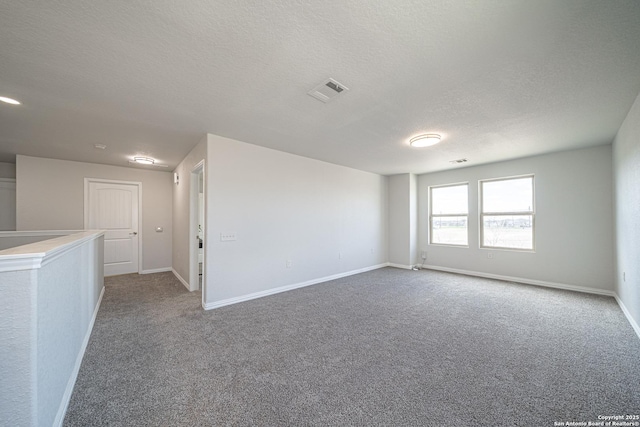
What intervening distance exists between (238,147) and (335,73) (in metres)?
2.23

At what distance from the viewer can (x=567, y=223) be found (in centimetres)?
431

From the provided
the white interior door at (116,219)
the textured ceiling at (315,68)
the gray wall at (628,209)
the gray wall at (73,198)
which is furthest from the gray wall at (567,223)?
the white interior door at (116,219)

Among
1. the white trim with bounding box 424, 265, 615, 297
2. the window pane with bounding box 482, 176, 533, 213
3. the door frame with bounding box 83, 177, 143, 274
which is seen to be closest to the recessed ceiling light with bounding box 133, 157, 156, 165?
the door frame with bounding box 83, 177, 143, 274

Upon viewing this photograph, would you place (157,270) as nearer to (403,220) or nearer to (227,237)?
(227,237)

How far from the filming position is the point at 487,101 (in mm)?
2529

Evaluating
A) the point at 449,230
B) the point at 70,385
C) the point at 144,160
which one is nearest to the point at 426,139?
the point at 449,230

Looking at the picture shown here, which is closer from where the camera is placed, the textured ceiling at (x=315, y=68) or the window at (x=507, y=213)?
the textured ceiling at (x=315, y=68)

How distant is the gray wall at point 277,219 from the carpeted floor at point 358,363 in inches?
22.6

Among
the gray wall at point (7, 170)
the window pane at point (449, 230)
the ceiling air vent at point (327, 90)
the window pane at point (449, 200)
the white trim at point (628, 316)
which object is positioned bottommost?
the white trim at point (628, 316)

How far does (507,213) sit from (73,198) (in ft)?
30.0

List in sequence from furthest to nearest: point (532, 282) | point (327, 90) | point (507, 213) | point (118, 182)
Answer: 1. point (118, 182)
2. point (507, 213)
3. point (532, 282)
4. point (327, 90)

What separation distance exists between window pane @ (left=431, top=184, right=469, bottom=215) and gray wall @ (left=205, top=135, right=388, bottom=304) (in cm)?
184

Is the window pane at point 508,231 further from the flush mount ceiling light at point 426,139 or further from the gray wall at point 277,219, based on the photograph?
the flush mount ceiling light at point 426,139

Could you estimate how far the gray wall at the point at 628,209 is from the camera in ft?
8.61
